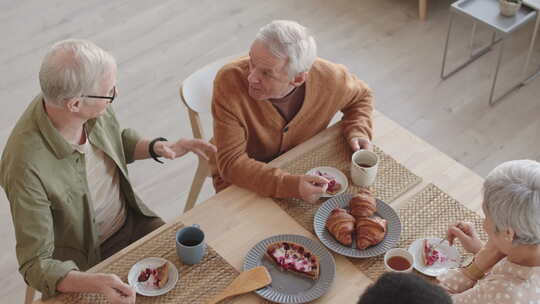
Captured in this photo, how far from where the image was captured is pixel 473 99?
3684mm

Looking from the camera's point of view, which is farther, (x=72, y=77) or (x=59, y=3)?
(x=59, y=3)

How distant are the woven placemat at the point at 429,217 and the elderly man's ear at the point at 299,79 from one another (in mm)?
503

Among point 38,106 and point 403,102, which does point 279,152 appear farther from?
point 403,102

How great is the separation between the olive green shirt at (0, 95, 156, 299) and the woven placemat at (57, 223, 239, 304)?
0.38ft

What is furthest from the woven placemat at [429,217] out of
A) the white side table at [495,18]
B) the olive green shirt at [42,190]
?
the white side table at [495,18]

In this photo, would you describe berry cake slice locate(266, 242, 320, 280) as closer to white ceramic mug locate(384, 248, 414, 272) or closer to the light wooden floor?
white ceramic mug locate(384, 248, 414, 272)

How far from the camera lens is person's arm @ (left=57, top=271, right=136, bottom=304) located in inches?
67.2

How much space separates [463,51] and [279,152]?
2050 mm

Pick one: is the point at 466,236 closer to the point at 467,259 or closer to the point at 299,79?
the point at 467,259

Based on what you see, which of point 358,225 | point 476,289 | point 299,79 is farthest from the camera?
point 299,79

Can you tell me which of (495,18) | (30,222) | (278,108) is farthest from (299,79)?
(495,18)

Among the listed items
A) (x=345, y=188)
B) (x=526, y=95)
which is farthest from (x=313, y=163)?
(x=526, y=95)

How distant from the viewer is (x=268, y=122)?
7.25 ft

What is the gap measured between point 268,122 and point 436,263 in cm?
71
